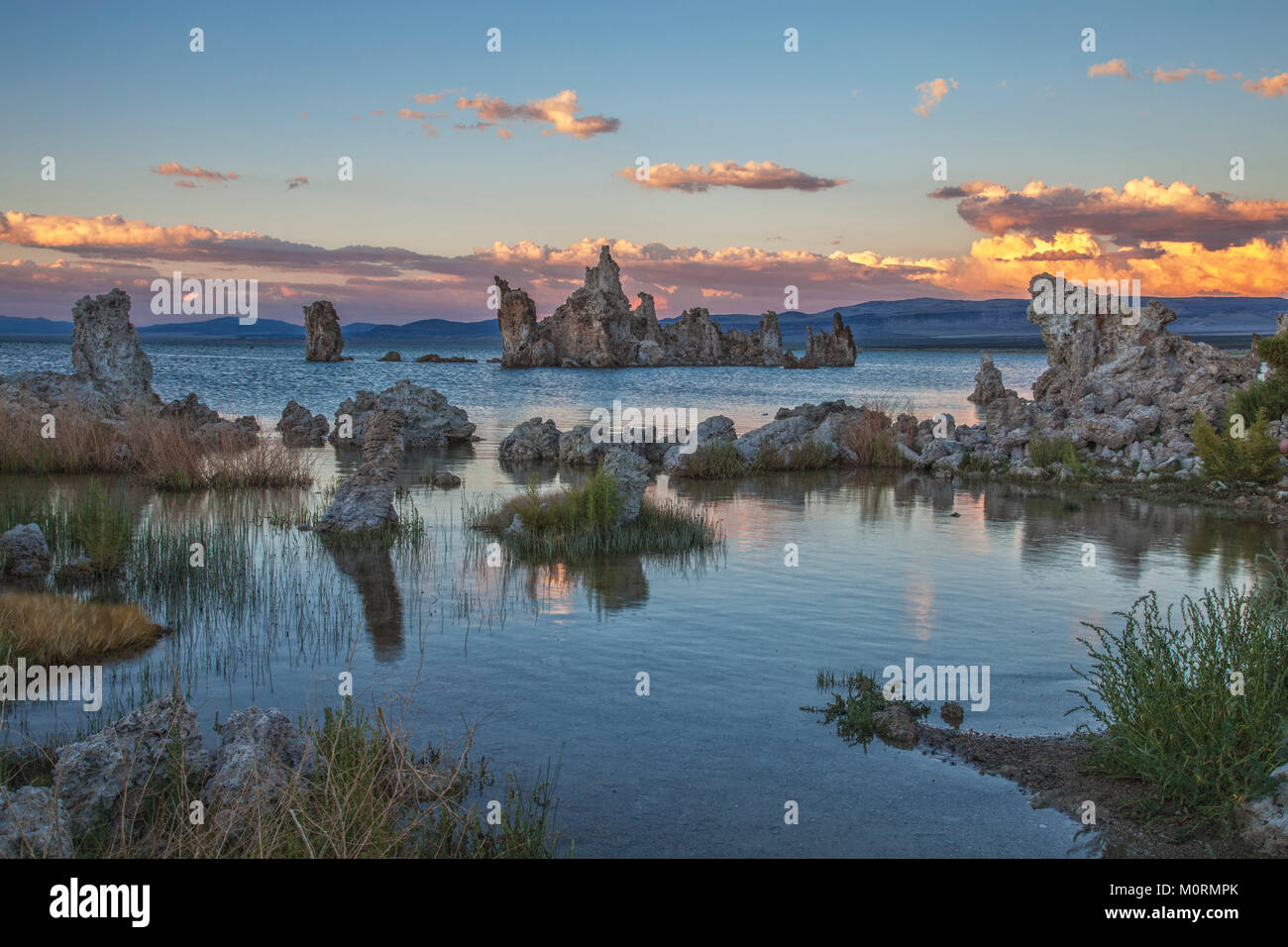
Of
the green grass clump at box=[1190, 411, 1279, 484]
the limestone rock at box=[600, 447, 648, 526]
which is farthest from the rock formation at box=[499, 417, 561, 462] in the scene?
the green grass clump at box=[1190, 411, 1279, 484]

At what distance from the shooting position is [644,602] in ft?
32.6

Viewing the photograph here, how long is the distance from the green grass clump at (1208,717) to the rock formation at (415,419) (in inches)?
833

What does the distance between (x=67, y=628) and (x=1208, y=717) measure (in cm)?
794

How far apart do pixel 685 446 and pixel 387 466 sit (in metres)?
9.00

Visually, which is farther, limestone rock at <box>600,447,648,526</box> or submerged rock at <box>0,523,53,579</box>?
limestone rock at <box>600,447,648,526</box>

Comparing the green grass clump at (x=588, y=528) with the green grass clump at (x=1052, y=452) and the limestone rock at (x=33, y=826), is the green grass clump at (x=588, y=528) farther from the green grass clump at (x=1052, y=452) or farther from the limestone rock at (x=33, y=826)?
the green grass clump at (x=1052, y=452)

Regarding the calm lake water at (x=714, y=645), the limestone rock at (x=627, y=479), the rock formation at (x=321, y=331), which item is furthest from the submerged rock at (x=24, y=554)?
the rock formation at (x=321, y=331)

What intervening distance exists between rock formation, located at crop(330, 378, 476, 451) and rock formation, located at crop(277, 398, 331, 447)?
0.47 metres

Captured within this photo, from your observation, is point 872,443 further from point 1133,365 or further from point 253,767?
point 253,767

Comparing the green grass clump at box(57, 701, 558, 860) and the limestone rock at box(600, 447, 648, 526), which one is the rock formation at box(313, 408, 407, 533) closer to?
the limestone rock at box(600, 447, 648, 526)

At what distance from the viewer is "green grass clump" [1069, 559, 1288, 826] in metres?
4.93
